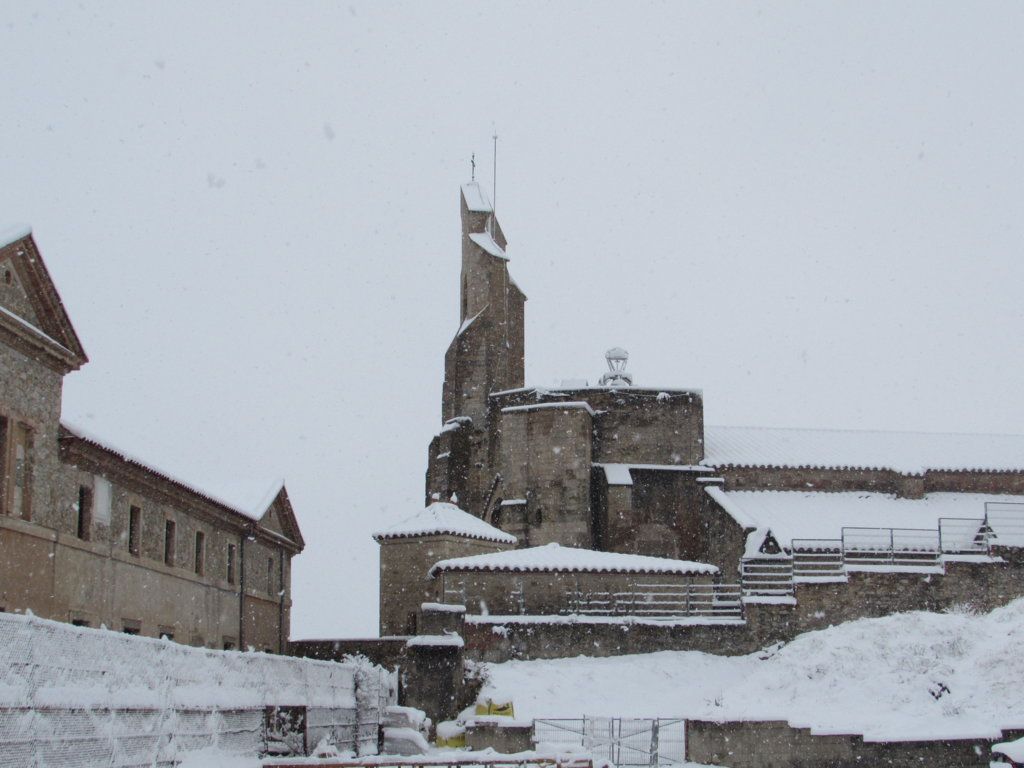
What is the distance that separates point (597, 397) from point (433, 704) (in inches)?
698

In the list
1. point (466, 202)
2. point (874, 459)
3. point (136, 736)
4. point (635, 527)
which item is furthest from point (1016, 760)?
point (466, 202)

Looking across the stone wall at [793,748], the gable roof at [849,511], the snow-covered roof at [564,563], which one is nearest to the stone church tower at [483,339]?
the gable roof at [849,511]

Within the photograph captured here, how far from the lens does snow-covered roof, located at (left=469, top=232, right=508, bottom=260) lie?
4347cm

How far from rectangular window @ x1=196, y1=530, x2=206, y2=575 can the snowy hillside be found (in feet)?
24.3

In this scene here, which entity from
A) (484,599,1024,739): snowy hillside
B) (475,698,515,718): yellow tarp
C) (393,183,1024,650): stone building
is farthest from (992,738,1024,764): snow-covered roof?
(393,183,1024,650): stone building

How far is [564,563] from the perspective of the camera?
30625 mm

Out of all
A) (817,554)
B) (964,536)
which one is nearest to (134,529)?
(817,554)

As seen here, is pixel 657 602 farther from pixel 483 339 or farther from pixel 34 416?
pixel 34 416

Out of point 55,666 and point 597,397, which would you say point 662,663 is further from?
point 55,666

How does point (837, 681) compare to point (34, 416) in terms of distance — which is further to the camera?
point (837, 681)

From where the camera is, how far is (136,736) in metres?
12.5

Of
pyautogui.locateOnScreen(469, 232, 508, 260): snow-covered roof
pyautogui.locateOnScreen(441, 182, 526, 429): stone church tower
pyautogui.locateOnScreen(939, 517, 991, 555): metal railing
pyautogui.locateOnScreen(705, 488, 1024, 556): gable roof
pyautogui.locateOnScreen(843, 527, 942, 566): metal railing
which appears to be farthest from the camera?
pyautogui.locateOnScreen(469, 232, 508, 260): snow-covered roof

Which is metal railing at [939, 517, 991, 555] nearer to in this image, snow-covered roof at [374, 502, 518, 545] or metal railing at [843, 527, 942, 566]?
metal railing at [843, 527, 942, 566]

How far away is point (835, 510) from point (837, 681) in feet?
47.6
